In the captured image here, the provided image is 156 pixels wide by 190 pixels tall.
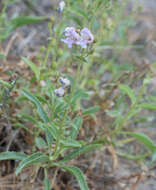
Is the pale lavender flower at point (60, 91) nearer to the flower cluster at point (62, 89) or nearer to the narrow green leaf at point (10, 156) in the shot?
the flower cluster at point (62, 89)

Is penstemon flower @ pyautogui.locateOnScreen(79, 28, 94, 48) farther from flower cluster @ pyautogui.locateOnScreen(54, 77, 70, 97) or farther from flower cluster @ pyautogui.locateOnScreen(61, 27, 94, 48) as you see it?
flower cluster @ pyautogui.locateOnScreen(54, 77, 70, 97)

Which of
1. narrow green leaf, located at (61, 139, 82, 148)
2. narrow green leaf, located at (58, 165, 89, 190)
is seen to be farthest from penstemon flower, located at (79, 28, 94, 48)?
→ narrow green leaf, located at (58, 165, 89, 190)

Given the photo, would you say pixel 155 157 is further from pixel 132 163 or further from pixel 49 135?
pixel 49 135

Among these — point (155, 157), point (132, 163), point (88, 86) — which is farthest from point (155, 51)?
point (155, 157)

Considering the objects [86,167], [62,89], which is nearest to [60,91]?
[62,89]

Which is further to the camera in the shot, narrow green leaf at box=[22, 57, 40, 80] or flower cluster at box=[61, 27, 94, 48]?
narrow green leaf at box=[22, 57, 40, 80]

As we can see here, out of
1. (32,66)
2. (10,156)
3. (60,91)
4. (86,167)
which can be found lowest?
(86,167)

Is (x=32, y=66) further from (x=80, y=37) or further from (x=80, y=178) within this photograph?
(x=80, y=178)

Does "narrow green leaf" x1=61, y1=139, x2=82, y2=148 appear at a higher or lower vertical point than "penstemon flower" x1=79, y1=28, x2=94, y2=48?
lower

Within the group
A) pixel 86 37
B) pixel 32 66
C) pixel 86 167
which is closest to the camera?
pixel 86 37

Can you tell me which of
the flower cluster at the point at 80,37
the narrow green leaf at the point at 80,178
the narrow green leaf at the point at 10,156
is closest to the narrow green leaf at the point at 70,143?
the narrow green leaf at the point at 80,178

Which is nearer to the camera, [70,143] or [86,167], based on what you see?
[70,143]
